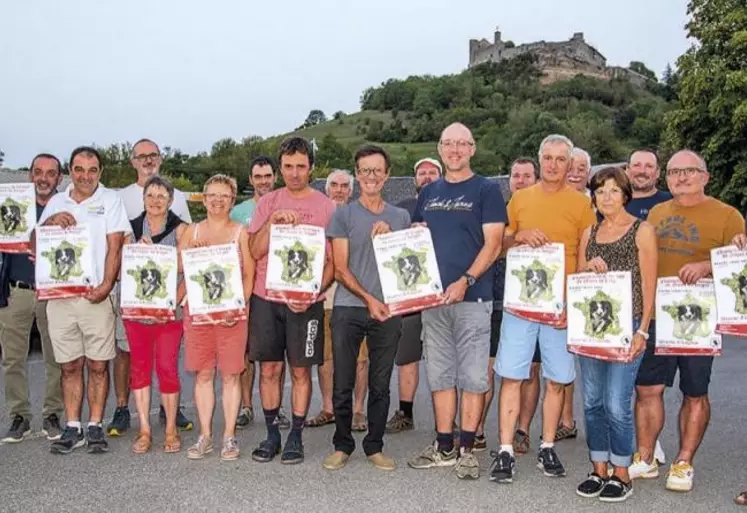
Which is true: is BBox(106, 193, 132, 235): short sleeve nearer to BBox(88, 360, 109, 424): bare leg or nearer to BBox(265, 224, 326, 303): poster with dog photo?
BBox(88, 360, 109, 424): bare leg

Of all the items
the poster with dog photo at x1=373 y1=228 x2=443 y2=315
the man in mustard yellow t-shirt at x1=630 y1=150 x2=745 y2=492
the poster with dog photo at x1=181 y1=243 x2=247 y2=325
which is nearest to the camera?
the man in mustard yellow t-shirt at x1=630 y1=150 x2=745 y2=492

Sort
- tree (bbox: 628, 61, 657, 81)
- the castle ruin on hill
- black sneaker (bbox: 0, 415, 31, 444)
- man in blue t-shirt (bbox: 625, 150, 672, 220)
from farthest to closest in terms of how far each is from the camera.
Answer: tree (bbox: 628, 61, 657, 81), the castle ruin on hill, black sneaker (bbox: 0, 415, 31, 444), man in blue t-shirt (bbox: 625, 150, 672, 220)

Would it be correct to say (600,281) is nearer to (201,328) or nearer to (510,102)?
(201,328)

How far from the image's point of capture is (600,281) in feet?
15.2

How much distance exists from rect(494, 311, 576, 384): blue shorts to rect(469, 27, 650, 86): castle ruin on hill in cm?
13181

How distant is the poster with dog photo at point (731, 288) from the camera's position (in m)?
4.66

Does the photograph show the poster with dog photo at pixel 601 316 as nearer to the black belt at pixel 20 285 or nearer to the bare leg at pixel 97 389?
the bare leg at pixel 97 389

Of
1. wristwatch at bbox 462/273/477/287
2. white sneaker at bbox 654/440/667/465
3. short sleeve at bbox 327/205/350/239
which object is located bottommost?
white sneaker at bbox 654/440/667/465

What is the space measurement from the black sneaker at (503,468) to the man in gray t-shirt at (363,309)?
2.38ft

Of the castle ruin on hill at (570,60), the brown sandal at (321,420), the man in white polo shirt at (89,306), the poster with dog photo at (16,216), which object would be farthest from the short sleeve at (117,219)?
the castle ruin on hill at (570,60)

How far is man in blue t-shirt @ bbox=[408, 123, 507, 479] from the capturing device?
5148 millimetres

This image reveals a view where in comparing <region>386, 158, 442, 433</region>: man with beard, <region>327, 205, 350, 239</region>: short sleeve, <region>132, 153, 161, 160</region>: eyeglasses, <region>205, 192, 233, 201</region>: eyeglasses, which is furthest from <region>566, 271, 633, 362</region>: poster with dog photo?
<region>132, 153, 161, 160</region>: eyeglasses

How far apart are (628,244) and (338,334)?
203cm

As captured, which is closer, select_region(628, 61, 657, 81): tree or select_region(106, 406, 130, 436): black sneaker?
select_region(106, 406, 130, 436): black sneaker
